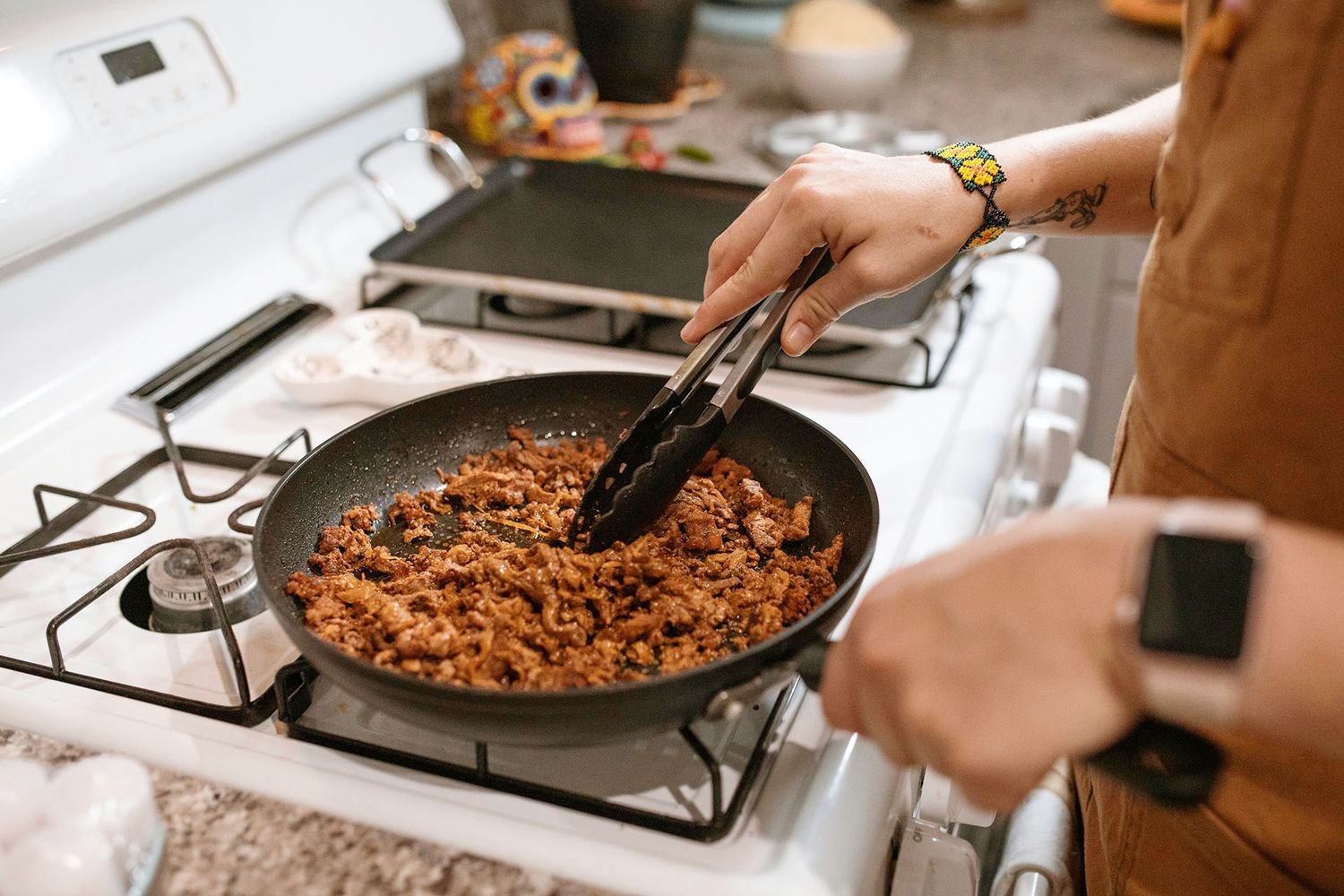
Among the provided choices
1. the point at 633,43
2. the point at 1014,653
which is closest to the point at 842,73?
the point at 633,43

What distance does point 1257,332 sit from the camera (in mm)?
553

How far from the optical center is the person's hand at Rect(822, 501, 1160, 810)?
17.5 inches

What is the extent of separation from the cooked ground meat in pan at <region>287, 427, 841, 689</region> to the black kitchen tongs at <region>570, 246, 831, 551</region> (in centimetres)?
2

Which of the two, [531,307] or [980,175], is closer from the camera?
[980,175]

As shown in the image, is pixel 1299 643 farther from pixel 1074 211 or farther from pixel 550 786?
pixel 1074 211

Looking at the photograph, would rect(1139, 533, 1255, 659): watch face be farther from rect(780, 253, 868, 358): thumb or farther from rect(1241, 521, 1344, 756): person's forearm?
rect(780, 253, 868, 358): thumb

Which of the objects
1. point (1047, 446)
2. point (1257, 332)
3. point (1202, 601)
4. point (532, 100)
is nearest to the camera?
point (1202, 601)

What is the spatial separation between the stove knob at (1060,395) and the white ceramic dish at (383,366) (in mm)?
638

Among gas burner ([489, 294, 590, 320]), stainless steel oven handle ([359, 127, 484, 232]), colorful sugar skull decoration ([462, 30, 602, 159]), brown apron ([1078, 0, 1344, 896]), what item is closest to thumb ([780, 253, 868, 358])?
brown apron ([1078, 0, 1344, 896])

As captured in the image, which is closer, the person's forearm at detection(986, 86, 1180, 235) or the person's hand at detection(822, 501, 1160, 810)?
the person's hand at detection(822, 501, 1160, 810)

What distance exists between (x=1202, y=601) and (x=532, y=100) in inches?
54.7

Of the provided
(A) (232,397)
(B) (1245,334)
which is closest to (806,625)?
(B) (1245,334)

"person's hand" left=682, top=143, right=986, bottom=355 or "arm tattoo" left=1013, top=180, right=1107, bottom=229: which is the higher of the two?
"person's hand" left=682, top=143, right=986, bottom=355

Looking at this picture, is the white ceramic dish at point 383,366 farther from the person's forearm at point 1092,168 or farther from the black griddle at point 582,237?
the person's forearm at point 1092,168
